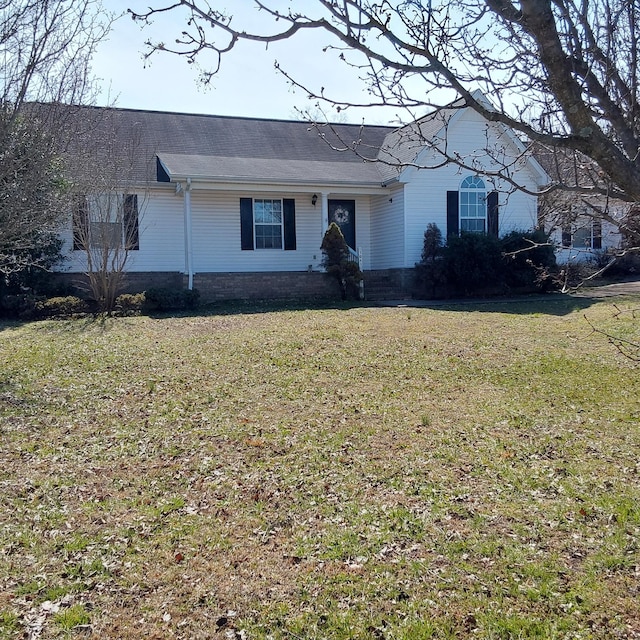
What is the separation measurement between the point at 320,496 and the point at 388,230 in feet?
51.1

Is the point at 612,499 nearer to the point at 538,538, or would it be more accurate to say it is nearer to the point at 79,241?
the point at 538,538

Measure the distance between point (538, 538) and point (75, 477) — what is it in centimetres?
362

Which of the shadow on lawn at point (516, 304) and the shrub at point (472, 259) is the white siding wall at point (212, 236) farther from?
the shrub at point (472, 259)

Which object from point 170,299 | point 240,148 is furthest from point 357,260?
point 170,299

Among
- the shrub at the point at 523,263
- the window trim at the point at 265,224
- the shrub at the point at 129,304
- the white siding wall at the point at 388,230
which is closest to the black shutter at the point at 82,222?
the shrub at the point at 129,304

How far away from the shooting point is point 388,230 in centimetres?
1938

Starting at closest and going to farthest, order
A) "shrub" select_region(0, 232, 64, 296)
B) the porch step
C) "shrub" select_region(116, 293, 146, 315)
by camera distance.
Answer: "shrub" select_region(0, 232, 64, 296) → "shrub" select_region(116, 293, 146, 315) → the porch step

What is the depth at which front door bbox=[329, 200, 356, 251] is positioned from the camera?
19.7 m

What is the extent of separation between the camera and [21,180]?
7449mm

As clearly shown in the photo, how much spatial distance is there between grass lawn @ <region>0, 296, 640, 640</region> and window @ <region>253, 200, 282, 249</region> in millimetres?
9816

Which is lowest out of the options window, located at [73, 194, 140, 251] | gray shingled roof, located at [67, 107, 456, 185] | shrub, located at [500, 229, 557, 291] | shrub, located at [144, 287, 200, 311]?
shrub, located at [144, 287, 200, 311]

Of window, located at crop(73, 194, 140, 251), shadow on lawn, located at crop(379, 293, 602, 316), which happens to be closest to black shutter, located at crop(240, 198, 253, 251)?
window, located at crop(73, 194, 140, 251)

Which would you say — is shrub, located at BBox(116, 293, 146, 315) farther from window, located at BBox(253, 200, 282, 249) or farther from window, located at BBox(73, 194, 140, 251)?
window, located at BBox(253, 200, 282, 249)

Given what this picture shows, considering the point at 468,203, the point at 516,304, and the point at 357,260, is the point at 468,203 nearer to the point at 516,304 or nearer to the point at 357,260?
the point at 357,260
